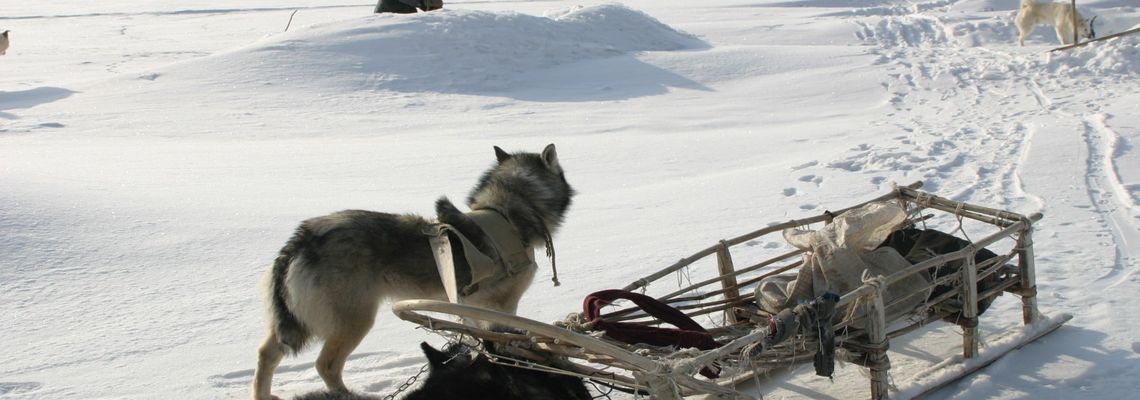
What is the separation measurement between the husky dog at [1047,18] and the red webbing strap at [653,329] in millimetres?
14330

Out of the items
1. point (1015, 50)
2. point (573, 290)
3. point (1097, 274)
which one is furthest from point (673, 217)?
point (1015, 50)

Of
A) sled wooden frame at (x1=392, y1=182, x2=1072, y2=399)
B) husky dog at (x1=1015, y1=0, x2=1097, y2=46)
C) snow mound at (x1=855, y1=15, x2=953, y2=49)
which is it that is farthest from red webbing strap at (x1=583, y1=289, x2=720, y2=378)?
husky dog at (x1=1015, y1=0, x2=1097, y2=46)

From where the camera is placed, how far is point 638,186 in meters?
7.89

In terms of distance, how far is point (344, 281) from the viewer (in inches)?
141

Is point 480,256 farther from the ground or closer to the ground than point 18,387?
farther from the ground

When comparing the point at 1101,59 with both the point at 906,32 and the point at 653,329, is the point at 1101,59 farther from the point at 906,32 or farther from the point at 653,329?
the point at 653,329

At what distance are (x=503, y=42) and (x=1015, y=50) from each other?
7.69m

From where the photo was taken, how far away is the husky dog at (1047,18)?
627 inches

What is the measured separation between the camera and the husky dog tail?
3602mm

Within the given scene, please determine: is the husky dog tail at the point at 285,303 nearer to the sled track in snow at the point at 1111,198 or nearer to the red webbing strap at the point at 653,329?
the red webbing strap at the point at 653,329

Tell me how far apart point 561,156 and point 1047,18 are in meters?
11.0

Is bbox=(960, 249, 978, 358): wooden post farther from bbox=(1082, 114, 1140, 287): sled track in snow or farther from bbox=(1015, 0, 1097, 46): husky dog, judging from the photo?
bbox=(1015, 0, 1097, 46): husky dog

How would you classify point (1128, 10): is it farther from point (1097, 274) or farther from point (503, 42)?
point (1097, 274)

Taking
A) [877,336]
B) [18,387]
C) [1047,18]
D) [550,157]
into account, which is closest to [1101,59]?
[1047,18]
